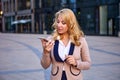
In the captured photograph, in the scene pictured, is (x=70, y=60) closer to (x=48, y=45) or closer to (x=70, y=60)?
(x=70, y=60)

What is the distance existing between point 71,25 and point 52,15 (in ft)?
194

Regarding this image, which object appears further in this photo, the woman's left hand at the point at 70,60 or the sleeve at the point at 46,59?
the sleeve at the point at 46,59

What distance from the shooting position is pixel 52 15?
205ft

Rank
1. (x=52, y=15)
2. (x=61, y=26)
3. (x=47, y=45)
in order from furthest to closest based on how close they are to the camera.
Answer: (x=52, y=15) → (x=61, y=26) → (x=47, y=45)

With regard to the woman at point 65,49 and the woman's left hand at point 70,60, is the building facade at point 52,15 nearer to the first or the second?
the woman at point 65,49

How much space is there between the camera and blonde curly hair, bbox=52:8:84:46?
3.42m

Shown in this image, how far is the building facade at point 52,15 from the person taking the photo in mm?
46250

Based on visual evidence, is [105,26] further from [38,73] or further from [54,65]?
[54,65]

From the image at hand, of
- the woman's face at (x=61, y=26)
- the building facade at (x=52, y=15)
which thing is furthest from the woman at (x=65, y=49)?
the building facade at (x=52, y=15)

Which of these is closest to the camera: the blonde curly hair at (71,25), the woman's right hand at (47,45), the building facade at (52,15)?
the woman's right hand at (47,45)

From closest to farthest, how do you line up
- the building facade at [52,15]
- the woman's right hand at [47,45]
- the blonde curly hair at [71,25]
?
the woman's right hand at [47,45]
the blonde curly hair at [71,25]
the building facade at [52,15]

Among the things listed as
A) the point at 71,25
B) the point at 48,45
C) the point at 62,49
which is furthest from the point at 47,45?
the point at 71,25

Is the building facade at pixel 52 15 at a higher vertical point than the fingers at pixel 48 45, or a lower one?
higher

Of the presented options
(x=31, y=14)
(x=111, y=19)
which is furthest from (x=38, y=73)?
(x=31, y=14)
